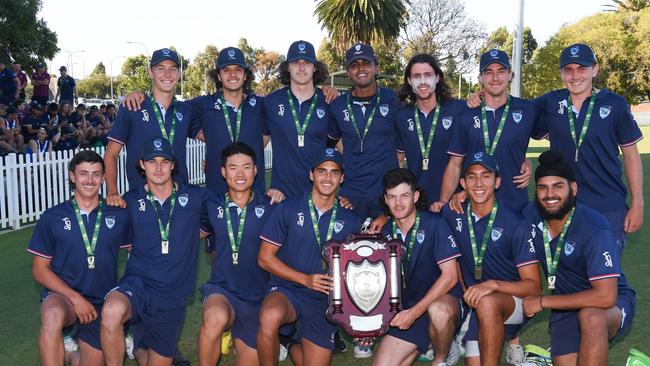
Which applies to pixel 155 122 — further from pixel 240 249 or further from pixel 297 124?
pixel 240 249

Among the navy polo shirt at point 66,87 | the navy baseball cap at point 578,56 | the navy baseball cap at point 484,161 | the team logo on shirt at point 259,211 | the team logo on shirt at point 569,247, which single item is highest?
the navy polo shirt at point 66,87

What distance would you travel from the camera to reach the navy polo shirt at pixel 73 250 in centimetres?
464

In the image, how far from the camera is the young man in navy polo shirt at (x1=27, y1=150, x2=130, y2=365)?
179 inches

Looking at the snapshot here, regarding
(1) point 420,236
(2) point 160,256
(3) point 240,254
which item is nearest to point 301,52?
(3) point 240,254

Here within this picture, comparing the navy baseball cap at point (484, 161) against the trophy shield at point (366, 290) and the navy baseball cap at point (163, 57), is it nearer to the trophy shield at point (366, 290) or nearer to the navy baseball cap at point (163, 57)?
the trophy shield at point (366, 290)

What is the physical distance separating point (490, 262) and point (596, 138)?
139cm

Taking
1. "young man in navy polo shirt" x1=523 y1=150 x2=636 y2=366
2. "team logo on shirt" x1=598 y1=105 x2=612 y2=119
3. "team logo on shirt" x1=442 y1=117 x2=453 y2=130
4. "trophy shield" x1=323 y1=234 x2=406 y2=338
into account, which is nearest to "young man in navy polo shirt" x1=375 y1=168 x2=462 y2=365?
"trophy shield" x1=323 y1=234 x2=406 y2=338

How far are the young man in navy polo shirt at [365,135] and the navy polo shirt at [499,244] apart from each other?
3.88ft

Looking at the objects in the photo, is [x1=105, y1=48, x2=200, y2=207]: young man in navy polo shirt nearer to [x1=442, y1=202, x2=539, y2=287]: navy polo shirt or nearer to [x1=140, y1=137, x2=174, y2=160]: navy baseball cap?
[x1=140, y1=137, x2=174, y2=160]: navy baseball cap

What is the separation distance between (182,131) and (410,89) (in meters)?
2.13

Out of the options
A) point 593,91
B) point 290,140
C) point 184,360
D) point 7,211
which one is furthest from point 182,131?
point 7,211

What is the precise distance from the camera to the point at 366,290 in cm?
438

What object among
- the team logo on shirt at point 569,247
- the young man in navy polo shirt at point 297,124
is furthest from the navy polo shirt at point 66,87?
the team logo on shirt at point 569,247

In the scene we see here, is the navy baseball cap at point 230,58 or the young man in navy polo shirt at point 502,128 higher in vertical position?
the navy baseball cap at point 230,58
